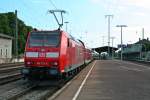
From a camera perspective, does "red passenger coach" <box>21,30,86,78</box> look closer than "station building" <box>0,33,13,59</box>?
Yes

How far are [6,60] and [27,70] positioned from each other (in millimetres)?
54189

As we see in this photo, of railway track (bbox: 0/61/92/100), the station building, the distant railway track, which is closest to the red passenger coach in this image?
railway track (bbox: 0/61/92/100)

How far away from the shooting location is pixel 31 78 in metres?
22.6

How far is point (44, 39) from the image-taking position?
23188mm

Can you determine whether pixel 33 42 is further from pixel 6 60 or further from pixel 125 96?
pixel 6 60

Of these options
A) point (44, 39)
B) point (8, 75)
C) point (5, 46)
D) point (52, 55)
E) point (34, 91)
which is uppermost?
point (5, 46)

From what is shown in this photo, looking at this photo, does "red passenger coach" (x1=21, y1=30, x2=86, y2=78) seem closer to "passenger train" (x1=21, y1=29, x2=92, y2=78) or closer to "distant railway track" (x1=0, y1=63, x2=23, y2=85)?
"passenger train" (x1=21, y1=29, x2=92, y2=78)

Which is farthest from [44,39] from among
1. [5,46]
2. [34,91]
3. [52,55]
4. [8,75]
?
[5,46]

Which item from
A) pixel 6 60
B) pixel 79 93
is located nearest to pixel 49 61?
pixel 79 93

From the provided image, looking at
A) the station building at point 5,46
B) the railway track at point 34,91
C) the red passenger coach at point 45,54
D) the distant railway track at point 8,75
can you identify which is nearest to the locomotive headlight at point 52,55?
the red passenger coach at point 45,54

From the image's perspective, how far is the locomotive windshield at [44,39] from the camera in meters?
23.0

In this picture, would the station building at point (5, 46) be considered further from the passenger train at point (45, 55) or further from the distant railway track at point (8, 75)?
the passenger train at point (45, 55)

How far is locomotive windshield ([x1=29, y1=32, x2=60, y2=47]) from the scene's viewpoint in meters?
23.0

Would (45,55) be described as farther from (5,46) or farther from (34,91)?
(5,46)
